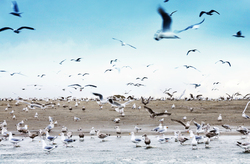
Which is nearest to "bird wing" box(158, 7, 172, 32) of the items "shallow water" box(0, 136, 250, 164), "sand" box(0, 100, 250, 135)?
"shallow water" box(0, 136, 250, 164)

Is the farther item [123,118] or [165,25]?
[123,118]

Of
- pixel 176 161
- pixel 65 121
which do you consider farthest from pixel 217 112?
pixel 176 161

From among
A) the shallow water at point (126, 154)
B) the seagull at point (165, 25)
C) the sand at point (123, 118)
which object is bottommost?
the shallow water at point (126, 154)

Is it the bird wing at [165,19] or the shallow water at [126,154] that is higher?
the bird wing at [165,19]

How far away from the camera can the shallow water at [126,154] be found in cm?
1044

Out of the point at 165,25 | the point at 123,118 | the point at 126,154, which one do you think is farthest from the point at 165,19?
the point at 123,118

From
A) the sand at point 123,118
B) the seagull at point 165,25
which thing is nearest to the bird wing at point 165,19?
the seagull at point 165,25

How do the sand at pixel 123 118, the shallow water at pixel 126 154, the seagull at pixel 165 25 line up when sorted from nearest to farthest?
the seagull at pixel 165 25, the shallow water at pixel 126 154, the sand at pixel 123 118

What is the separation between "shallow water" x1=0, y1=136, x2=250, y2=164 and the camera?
10438mm

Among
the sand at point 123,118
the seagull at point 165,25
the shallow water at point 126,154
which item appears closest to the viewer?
the seagull at point 165,25

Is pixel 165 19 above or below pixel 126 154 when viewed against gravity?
above

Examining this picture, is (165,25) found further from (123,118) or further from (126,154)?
(123,118)

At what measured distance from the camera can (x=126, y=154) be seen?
37.7 feet

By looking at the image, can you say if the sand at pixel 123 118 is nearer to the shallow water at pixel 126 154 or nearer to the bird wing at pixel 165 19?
the shallow water at pixel 126 154
